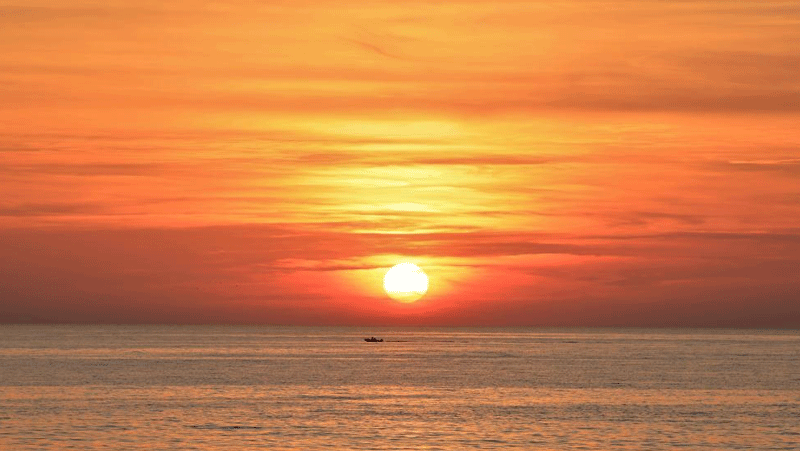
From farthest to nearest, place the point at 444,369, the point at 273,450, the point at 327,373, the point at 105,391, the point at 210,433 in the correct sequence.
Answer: the point at 444,369, the point at 327,373, the point at 105,391, the point at 210,433, the point at 273,450

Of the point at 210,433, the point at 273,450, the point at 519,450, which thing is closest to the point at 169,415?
the point at 210,433

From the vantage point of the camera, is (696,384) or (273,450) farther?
(696,384)

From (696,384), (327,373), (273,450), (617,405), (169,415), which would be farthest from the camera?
(327,373)

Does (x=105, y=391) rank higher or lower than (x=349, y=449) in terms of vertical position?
higher

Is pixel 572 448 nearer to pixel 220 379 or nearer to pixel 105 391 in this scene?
pixel 105 391

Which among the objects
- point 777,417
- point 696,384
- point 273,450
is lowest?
point 273,450

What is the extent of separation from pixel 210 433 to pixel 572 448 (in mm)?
22346

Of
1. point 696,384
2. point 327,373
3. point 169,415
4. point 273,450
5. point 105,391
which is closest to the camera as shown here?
point 273,450

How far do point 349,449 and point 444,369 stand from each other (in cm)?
9597

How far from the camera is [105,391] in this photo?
110 m

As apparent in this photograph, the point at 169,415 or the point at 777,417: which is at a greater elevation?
the point at 777,417

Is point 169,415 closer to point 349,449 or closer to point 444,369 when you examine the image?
point 349,449

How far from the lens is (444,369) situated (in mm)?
163375

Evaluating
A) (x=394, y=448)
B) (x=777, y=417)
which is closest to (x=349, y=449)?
(x=394, y=448)
